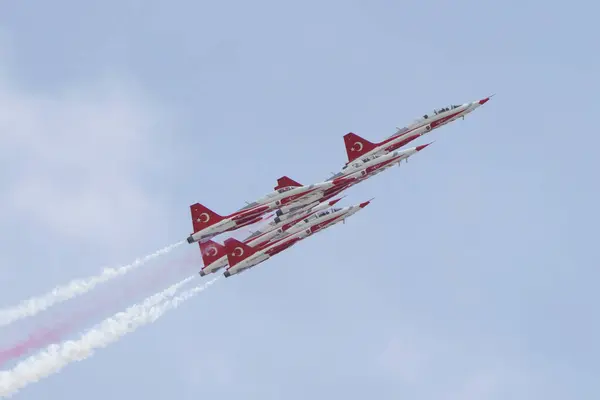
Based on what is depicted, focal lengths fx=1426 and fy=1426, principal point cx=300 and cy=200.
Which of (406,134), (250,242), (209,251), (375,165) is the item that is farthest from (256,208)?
(406,134)

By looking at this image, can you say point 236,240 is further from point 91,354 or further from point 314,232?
point 91,354

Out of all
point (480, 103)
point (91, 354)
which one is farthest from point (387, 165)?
point (91, 354)

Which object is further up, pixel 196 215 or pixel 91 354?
pixel 196 215

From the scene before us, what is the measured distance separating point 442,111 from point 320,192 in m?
19.0

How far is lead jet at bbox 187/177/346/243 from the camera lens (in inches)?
5856

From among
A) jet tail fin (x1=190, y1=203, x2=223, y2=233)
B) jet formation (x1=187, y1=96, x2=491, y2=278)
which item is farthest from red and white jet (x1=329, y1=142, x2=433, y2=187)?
jet tail fin (x1=190, y1=203, x2=223, y2=233)

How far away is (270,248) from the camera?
486 ft

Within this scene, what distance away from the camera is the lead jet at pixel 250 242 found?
150 metres

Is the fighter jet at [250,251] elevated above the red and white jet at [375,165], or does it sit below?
below

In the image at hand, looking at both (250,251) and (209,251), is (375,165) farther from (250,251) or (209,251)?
(209,251)

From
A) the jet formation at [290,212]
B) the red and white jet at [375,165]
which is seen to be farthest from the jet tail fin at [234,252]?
the red and white jet at [375,165]

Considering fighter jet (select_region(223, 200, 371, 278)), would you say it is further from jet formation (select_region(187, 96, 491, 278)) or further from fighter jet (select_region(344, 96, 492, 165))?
fighter jet (select_region(344, 96, 492, 165))

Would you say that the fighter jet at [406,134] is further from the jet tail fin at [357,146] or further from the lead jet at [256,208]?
the lead jet at [256,208]

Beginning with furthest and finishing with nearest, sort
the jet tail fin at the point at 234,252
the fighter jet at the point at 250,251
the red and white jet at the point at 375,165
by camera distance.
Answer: the red and white jet at the point at 375,165
the jet tail fin at the point at 234,252
the fighter jet at the point at 250,251
